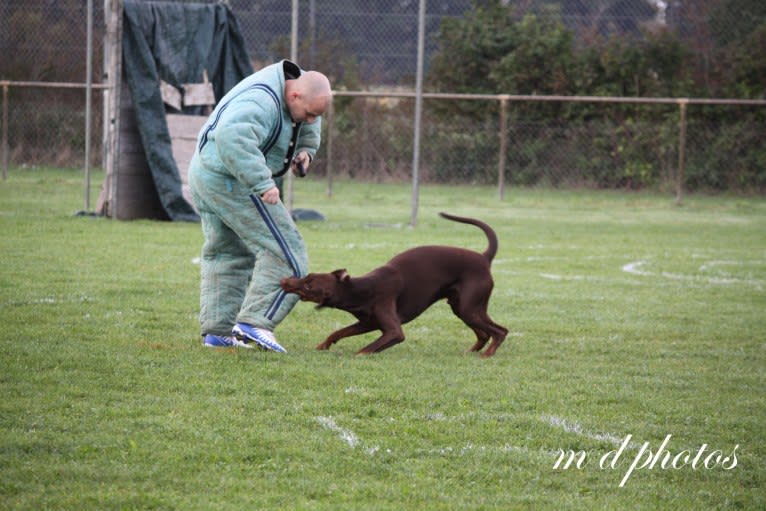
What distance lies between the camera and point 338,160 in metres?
22.4

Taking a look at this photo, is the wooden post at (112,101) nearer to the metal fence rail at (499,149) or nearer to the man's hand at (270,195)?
the man's hand at (270,195)

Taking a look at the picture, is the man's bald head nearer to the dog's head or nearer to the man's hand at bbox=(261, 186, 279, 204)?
the man's hand at bbox=(261, 186, 279, 204)

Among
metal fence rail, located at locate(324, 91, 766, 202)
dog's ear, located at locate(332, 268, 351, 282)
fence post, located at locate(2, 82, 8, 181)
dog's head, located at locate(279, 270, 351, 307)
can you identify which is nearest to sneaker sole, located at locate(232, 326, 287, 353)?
dog's head, located at locate(279, 270, 351, 307)

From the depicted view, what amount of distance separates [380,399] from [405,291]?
4.65 feet

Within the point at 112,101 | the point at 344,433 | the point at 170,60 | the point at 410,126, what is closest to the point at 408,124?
the point at 410,126

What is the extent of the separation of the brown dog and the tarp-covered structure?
753 cm

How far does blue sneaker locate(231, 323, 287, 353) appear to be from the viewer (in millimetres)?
6082

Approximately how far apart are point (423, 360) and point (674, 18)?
19.0 m

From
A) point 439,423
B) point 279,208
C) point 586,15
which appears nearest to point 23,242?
point 279,208

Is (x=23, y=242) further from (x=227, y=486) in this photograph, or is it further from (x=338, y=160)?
(x=338, y=160)

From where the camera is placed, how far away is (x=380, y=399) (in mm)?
5102

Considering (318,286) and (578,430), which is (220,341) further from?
(578,430)

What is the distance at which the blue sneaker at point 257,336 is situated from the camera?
239 inches

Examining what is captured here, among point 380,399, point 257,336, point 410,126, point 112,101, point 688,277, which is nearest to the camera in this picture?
point 380,399
